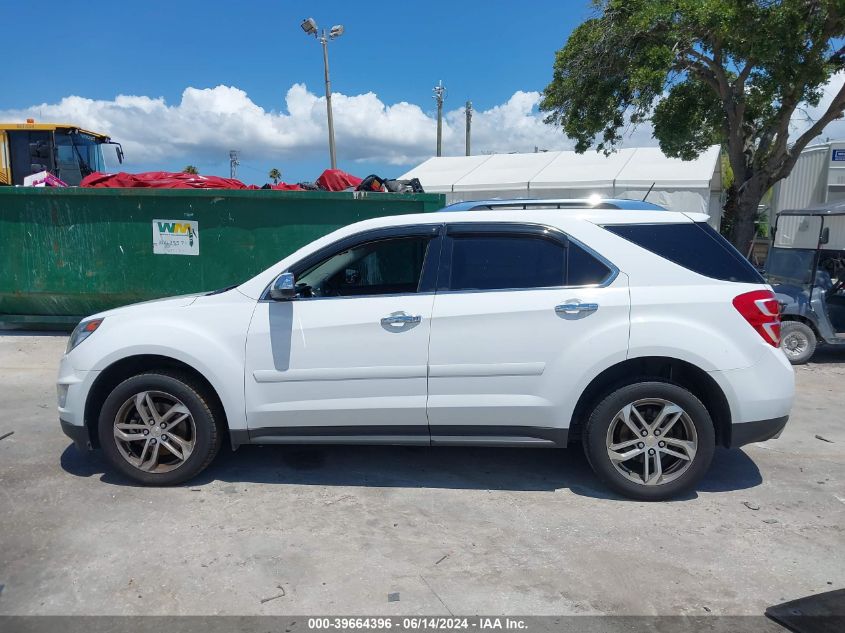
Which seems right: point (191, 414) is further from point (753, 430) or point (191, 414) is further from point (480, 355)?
point (753, 430)

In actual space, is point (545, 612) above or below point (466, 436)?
below

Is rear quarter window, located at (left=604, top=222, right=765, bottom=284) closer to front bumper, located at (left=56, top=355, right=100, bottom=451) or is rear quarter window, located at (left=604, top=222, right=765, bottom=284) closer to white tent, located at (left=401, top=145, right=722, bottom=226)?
front bumper, located at (left=56, top=355, right=100, bottom=451)

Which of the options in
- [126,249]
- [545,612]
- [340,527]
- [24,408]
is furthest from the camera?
[126,249]

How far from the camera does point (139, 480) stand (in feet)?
13.7

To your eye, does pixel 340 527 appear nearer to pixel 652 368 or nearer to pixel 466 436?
pixel 466 436

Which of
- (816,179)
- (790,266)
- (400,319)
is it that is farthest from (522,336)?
(816,179)

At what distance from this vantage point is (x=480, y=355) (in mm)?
3895

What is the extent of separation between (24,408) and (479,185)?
56.8 ft

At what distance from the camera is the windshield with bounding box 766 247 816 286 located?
801 cm

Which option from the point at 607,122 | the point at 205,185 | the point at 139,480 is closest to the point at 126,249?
the point at 205,185

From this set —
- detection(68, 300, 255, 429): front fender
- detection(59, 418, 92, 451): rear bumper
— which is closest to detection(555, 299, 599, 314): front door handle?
detection(68, 300, 255, 429): front fender

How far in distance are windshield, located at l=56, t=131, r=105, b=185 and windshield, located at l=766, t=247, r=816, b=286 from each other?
13368 millimetres

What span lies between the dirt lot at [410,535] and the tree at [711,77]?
245 inches

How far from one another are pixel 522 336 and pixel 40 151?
13.5 m
